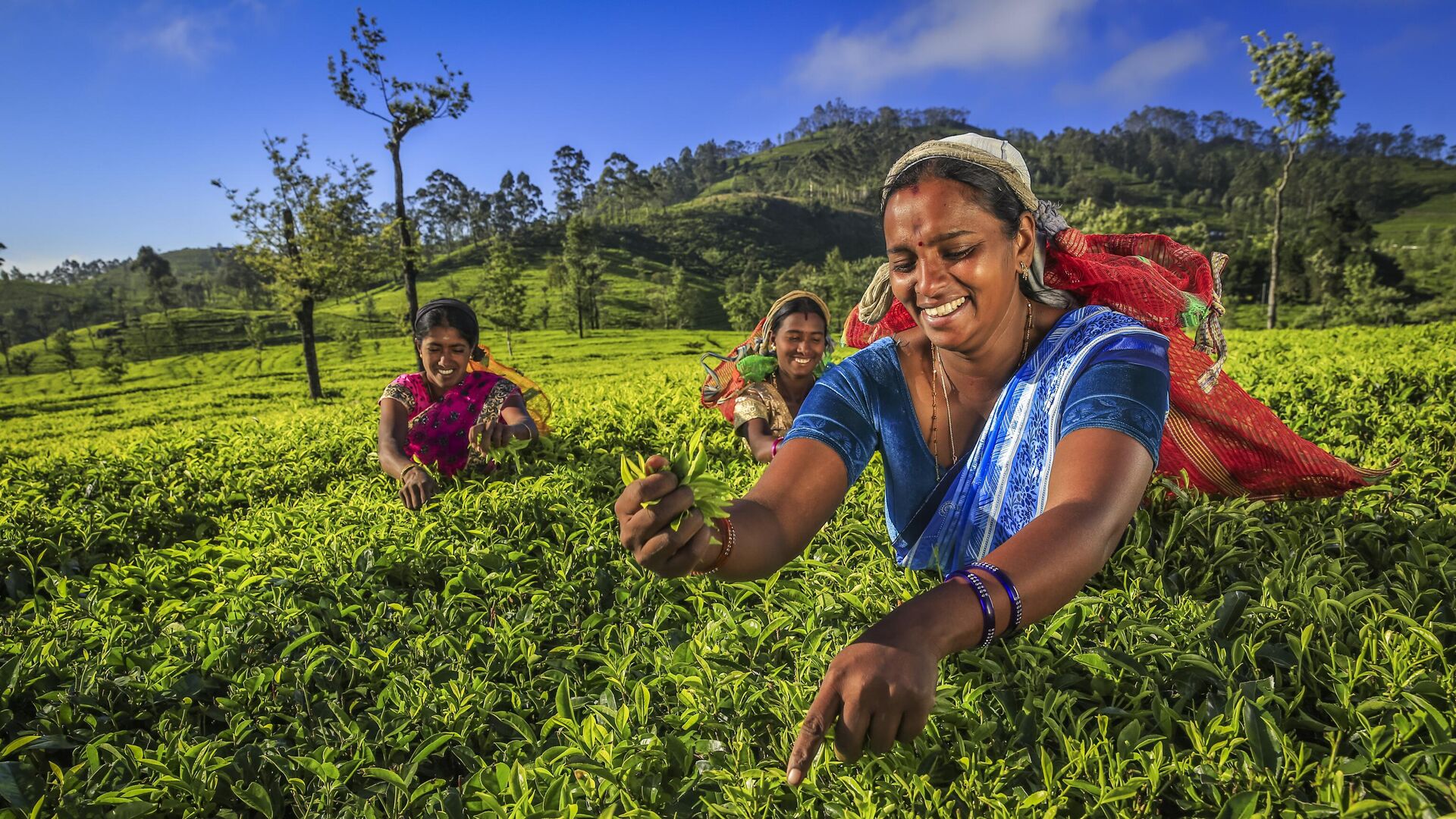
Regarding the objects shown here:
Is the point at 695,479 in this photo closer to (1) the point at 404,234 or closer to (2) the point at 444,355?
(2) the point at 444,355

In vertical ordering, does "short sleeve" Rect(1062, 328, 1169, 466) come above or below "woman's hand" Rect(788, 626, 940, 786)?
above

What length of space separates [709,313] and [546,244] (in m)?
31.9

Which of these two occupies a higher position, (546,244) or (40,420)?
(546,244)

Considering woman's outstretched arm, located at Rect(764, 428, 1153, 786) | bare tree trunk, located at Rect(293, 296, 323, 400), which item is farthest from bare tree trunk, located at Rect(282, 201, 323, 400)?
woman's outstretched arm, located at Rect(764, 428, 1153, 786)

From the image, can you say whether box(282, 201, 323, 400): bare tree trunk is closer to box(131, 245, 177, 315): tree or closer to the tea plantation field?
the tea plantation field

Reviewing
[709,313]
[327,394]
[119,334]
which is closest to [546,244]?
[709,313]

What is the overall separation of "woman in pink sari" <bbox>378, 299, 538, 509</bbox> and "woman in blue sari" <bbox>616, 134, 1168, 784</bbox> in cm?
241

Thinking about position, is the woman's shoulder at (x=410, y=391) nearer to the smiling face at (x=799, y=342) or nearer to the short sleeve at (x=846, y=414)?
the smiling face at (x=799, y=342)

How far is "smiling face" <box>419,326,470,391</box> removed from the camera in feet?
14.4

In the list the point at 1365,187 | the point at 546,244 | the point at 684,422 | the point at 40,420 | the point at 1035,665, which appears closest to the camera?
the point at 1035,665

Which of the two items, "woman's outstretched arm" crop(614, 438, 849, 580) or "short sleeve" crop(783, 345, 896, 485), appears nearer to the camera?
"woman's outstretched arm" crop(614, 438, 849, 580)

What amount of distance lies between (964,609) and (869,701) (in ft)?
0.77

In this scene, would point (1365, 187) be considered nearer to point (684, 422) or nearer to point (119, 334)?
point (684, 422)

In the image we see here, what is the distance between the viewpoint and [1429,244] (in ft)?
160
